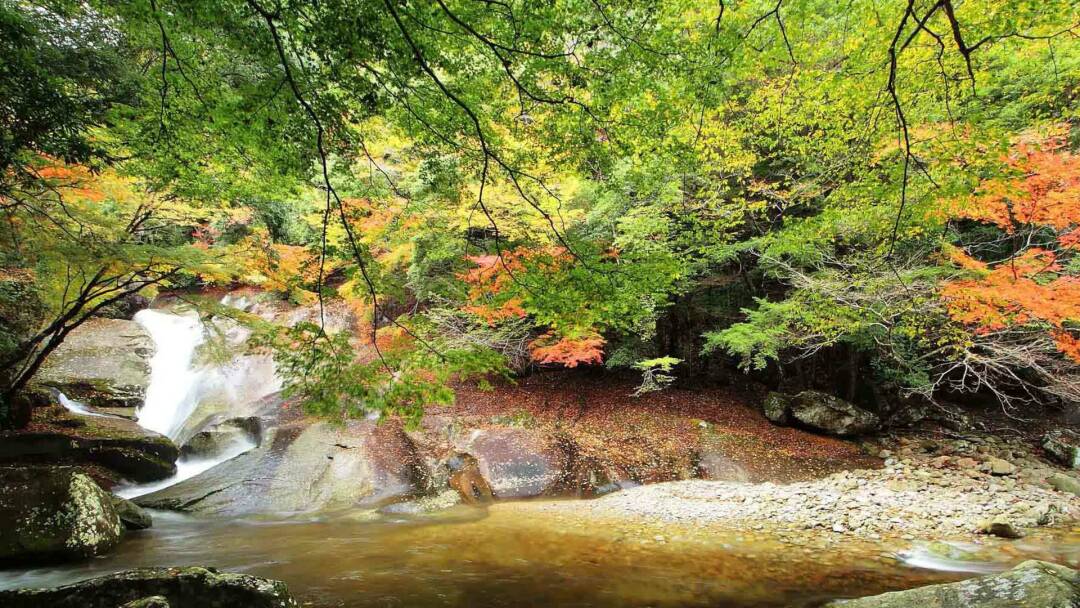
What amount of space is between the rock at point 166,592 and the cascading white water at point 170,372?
11100 millimetres

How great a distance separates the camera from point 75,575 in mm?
5242

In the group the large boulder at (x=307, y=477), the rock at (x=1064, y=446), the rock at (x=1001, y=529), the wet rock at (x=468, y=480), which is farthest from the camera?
the rock at (x=1064, y=446)

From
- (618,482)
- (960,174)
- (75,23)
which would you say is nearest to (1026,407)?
(618,482)

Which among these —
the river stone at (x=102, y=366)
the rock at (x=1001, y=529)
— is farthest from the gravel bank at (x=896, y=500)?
the river stone at (x=102, y=366)

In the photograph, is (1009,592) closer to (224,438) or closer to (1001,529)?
(1001,529)

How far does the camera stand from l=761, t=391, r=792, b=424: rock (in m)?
11.8

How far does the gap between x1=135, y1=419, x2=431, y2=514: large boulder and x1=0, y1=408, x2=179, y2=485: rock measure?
114 cm

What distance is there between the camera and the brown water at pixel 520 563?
4836 millimetres

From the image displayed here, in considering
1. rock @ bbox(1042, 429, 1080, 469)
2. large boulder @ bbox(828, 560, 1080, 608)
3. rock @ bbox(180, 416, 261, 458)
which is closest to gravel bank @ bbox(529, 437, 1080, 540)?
rock @ bbox(1042, 429, 1080, 469)

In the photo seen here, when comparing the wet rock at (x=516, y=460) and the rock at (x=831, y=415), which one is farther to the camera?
the rock at (x=831, y=415)

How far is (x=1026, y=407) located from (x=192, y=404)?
76.0 feet

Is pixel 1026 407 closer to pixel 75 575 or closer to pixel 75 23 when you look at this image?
pixel 75 575

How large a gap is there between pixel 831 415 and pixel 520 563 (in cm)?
920

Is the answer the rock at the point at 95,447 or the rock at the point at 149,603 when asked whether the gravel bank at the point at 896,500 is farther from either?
the rock at the point at 95,447
